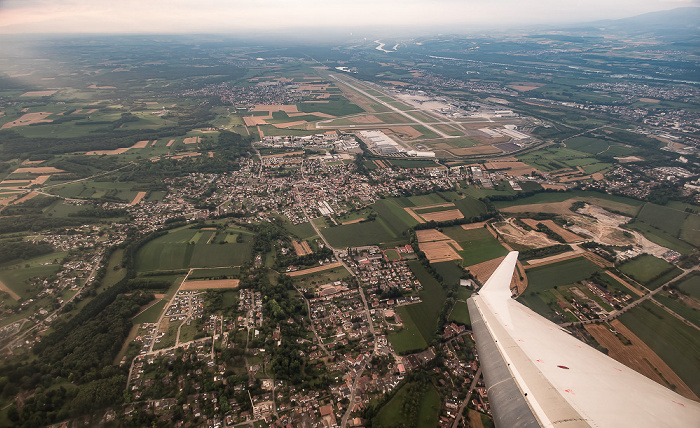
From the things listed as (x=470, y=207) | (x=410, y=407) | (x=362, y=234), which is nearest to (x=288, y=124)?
(x=362, y=234)

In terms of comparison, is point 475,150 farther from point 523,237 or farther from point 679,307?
point 679,307

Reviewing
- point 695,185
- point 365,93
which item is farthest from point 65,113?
point 695,185

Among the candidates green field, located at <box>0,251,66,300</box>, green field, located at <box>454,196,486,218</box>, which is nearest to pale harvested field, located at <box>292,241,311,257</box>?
green field, located at <box>454,196,486,218</box>

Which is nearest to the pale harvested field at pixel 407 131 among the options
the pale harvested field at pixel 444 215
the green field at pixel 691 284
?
the pale harvested field at pixel 444 215

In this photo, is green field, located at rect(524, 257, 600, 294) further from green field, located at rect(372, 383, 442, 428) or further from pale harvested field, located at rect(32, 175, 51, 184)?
pale harvested field, located at rect(32, 175, 51, 184)

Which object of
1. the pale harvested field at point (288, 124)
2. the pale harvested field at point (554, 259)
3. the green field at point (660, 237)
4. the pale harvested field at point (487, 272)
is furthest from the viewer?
the pale harvested field at point (288, 124)

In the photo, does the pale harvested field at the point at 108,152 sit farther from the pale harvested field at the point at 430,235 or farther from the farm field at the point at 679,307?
the farm field at the point at 679,307

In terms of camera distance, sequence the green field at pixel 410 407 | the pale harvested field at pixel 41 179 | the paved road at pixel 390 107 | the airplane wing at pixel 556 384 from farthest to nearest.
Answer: the paved road at pixel 390 107
the pale harvested field at pixel 41 179
the green field at pixel 410 407
the airplane wing at pixel 556 384

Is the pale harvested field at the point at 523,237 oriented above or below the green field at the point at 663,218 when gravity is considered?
below
